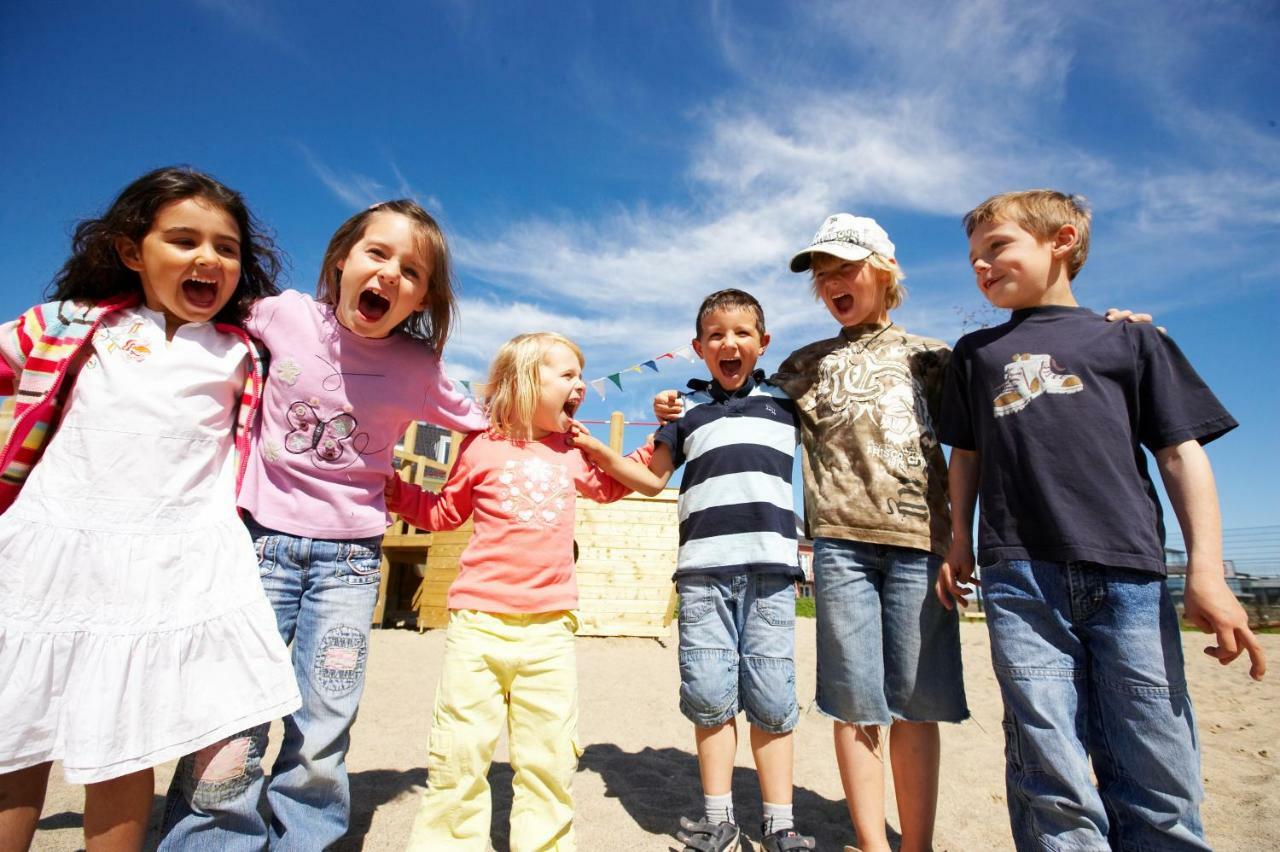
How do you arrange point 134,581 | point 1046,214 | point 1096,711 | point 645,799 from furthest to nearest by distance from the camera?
point 645,799 → point 1046,214 → point 1096,711 → point 134,581

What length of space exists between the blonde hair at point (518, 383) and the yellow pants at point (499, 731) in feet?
2.26

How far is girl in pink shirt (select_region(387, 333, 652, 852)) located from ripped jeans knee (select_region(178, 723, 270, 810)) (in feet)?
1.76

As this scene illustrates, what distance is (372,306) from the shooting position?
2270 millimetres

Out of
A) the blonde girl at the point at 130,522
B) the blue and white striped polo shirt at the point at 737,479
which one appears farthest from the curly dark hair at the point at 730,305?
the blonde girl at the point at 130,522

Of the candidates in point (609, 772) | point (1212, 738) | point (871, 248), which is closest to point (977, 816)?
point (609, 772)

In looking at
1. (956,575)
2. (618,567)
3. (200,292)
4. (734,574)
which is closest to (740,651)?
Answer: (734,574)

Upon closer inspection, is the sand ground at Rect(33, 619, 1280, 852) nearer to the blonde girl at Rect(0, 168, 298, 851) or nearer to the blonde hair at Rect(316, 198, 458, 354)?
the blonde girl at Rect(0, 168, 298, 851)

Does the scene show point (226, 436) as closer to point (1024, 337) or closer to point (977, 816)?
point (1024, 337)

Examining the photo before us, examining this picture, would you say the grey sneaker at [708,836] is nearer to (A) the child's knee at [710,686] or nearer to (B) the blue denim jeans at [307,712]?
(A) the child's knee at [710,686]

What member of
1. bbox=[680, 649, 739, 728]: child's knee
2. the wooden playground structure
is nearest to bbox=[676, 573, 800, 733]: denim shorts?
bbox=[680, 649, 739, 728]: child's knee

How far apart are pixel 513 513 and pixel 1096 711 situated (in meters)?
1.75

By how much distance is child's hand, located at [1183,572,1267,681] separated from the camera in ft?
5.45

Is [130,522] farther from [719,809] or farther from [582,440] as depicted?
[719,809]

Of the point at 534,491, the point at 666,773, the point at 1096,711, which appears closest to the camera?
the point at 1096,711
